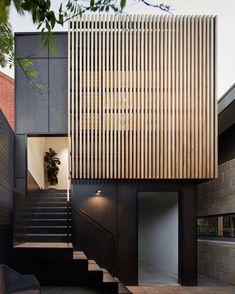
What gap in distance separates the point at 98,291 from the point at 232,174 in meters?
4.91

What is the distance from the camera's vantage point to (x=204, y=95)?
35.4 feet

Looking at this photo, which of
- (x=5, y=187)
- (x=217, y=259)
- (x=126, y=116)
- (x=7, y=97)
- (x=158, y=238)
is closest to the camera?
(x=5, y=187)

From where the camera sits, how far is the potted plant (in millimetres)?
16469

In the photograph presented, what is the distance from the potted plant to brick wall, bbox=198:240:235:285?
5.93 meters

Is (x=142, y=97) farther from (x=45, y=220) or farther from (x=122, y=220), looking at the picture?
(x=45, y=220)

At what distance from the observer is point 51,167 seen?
1647 centimetres

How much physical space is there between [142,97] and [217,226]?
4.45m

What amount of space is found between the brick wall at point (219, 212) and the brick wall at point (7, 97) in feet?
20.8

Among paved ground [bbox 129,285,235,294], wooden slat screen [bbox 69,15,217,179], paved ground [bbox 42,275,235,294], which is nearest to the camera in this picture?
paved ground [bbox 42,275,235,294]

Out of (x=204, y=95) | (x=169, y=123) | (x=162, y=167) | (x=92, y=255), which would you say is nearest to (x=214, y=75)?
(x=204, y=95)

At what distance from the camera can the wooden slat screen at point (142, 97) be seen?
10.8m

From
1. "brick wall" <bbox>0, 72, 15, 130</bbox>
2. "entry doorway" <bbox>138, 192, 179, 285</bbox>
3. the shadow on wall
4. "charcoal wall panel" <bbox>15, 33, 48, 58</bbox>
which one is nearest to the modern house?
"charcoal wall panel" <bbox>15, 33, 48, 58</bbox>

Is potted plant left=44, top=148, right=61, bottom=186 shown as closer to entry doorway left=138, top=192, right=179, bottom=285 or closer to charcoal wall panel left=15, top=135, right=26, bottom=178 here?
entry doorway left=138, top=192, right=179, bottom=285

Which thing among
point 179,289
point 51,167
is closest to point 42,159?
point 51,167
